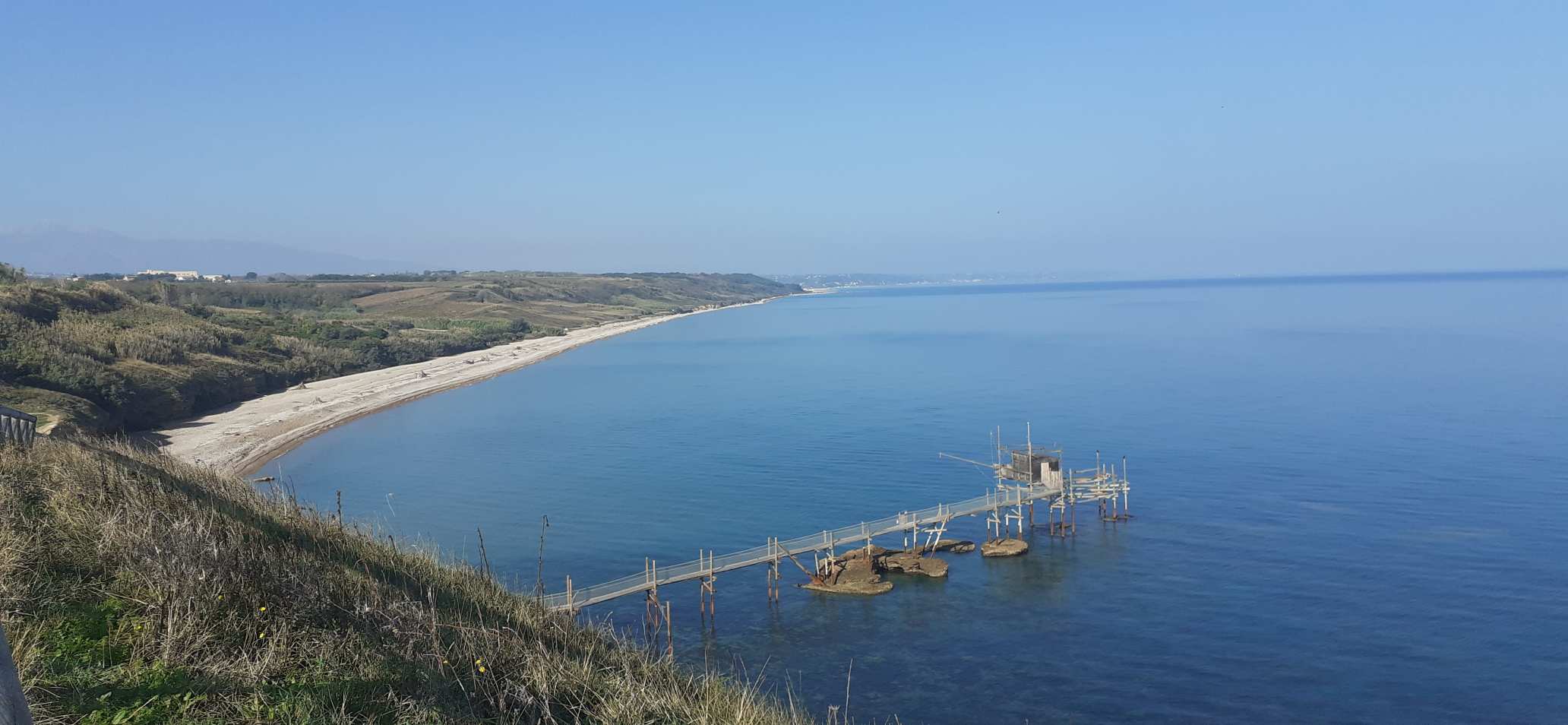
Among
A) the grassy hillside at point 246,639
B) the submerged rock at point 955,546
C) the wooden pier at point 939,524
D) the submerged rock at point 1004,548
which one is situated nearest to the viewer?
the grassy hillside at point 246,639

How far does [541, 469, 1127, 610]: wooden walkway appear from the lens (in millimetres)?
24281

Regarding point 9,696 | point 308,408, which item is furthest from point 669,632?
point 308,408

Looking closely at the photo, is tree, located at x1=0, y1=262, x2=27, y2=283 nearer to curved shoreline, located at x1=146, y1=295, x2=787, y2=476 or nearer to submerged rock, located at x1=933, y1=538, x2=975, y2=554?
curved shoreline, located at x1=146, y1=295, x2=787, y2=476

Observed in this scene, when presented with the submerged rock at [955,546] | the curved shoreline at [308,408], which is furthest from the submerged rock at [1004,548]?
the curved shoreline at [308,408]

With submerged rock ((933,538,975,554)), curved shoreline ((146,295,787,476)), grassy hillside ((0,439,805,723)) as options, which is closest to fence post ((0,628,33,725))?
grassy hillside ((0,439,805,723))

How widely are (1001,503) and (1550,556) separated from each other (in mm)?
15422

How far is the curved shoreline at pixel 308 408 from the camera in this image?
Answer: 140 feet

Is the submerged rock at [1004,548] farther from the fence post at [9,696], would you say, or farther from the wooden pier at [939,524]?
the fence post at [9,696]

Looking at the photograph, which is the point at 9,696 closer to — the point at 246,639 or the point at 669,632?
the point at 246,639

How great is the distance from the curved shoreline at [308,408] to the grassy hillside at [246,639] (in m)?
12.6

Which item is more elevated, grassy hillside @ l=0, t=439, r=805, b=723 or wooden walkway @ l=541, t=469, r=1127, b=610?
grassy hillside @ l=0, t=439, r=805, b=723

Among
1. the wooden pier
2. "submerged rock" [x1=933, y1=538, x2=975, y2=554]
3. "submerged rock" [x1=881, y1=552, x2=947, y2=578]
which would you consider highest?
the wooden pier

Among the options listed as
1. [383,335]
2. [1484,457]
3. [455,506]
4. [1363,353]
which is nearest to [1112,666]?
[455,506]

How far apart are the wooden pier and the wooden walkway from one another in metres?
0.03
